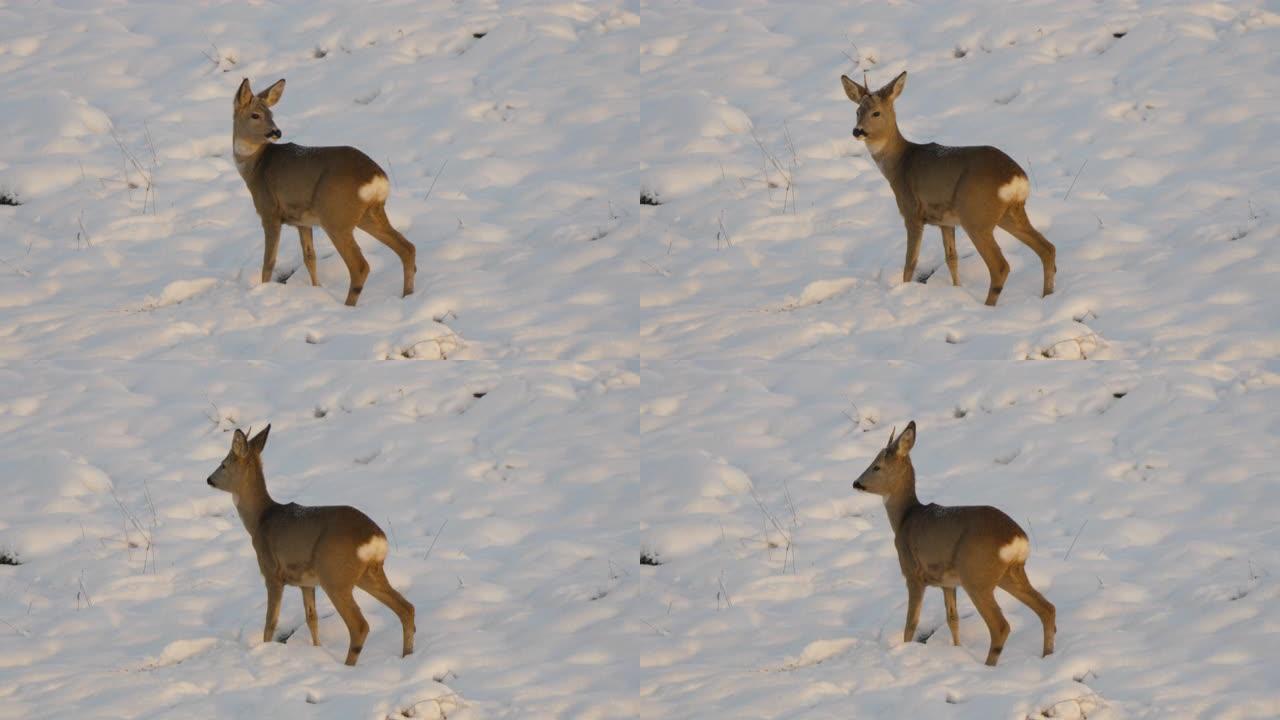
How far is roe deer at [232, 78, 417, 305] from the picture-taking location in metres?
11.5

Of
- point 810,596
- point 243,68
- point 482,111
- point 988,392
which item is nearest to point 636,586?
point 810,596

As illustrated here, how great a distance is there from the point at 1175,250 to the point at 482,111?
18.8 feet

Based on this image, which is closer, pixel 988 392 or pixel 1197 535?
pixel 1197 535

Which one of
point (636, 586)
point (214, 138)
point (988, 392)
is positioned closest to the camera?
point (636, 586)

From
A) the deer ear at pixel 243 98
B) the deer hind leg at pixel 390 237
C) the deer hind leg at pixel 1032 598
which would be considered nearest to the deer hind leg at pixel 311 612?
the deer hind leg at pixel 390 237

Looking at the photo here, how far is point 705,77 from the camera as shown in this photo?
14547 mm

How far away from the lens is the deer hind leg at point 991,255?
36.6 feet

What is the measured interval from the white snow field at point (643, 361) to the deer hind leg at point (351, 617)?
0.11 m

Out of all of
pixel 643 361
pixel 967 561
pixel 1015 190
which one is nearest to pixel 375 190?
pixel 643 361

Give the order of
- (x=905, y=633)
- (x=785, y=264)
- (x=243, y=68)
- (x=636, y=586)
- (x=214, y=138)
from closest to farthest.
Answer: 1. (x=905, y=633)
2. (x=636, y=586)
3. (x=785, y=264)
4. (x=214, y=138)
5. (x=243, y=68)

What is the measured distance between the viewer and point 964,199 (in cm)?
1117

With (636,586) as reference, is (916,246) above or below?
above

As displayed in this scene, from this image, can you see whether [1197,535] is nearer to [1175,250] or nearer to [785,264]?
[1175,250]

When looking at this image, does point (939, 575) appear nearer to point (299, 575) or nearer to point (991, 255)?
point (991, 255)
